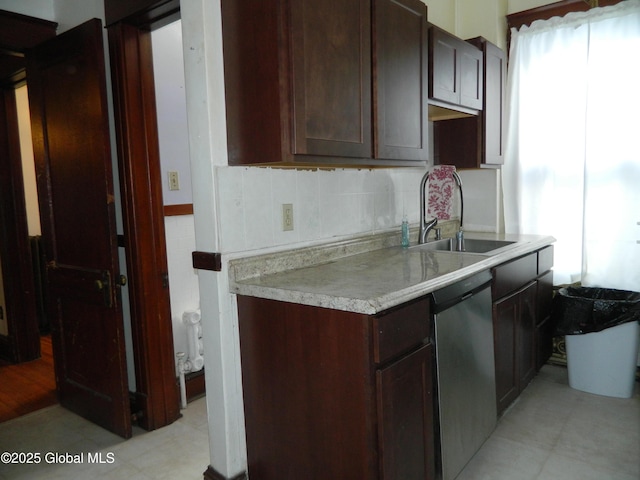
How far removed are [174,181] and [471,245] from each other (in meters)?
1.81

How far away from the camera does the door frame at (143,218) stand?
Answer: 89.5 inches

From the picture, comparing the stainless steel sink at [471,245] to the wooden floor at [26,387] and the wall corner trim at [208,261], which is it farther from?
the wooden floor at [26,387]

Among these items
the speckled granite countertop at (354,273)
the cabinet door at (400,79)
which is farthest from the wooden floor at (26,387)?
the cabinet door at (400,79)

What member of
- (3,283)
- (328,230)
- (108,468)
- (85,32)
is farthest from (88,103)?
(3,283)

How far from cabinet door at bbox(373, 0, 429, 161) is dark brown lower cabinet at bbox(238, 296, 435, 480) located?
30.0 inches

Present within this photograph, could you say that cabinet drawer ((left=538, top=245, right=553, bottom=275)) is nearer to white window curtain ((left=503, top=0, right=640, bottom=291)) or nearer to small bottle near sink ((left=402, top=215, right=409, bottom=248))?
white window curtain ((left=503, top=0, right=640, bottom=291))

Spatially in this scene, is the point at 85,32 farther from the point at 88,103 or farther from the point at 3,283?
the point at 3,283

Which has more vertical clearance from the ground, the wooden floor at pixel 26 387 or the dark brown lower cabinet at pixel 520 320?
the dark brown lower cabinet at pixel 520 320

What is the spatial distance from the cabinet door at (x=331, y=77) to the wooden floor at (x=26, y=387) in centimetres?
233

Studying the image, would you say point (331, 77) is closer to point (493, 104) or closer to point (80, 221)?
point (80, 221)

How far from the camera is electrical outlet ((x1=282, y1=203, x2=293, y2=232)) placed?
198cm

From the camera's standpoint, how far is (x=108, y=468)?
2.10 meters

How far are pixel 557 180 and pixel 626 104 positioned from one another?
21.7 inches

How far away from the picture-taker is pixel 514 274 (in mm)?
2416
